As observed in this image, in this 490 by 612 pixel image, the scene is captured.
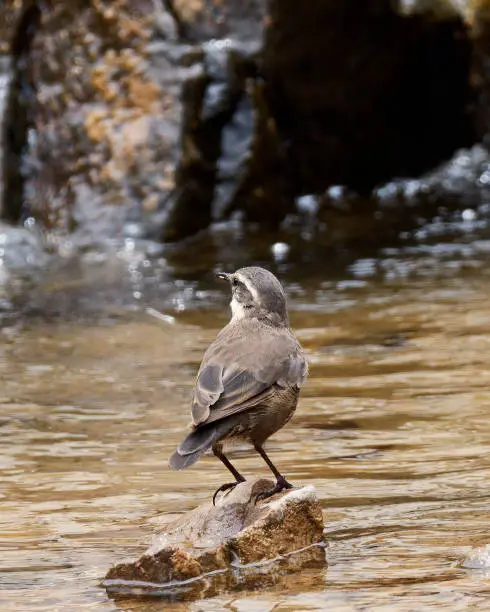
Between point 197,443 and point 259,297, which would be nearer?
point 197,443

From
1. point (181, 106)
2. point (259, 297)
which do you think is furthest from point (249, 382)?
point (181, 106)

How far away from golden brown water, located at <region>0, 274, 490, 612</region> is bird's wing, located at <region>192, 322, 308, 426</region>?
0.56 m

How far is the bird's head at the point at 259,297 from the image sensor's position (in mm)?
4973

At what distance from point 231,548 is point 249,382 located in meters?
0.51

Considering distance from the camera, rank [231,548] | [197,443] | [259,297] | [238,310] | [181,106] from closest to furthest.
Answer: [197,443] → [231,548] → [259,297] → [238,310] → [181,106]

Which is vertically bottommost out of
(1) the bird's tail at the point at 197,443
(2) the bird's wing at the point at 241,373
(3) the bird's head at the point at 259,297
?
(1) the bird's tail at the point at 197,443

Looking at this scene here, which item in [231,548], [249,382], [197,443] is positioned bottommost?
[231,548]

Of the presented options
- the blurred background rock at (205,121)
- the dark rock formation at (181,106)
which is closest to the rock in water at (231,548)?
the blurred background rock at (205,121)

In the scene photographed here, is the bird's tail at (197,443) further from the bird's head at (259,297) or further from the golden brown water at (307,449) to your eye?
the bird's head at (259,297)

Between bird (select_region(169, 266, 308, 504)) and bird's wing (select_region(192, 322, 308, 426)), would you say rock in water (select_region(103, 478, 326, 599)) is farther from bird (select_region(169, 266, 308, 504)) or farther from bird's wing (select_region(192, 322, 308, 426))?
bird's wing (select_region(192, 322, 308, 426))

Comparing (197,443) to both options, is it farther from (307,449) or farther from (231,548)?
(307,449)

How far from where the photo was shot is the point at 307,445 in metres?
6.14

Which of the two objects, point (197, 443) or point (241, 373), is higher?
point (241, 373)

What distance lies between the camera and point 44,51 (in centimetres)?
1391
